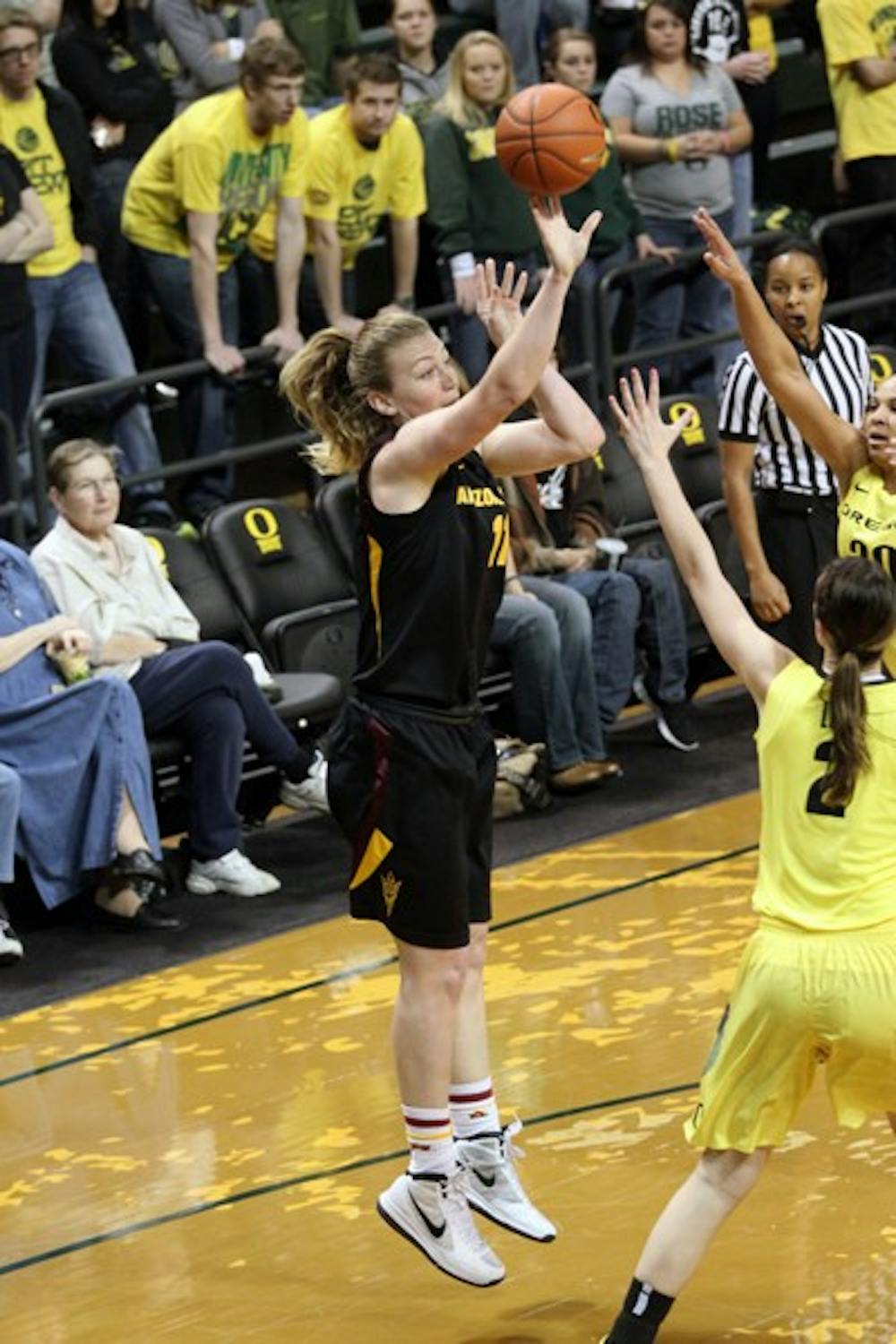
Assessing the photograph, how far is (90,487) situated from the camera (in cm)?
891

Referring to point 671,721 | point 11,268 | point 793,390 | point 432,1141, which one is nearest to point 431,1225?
point 432,1141

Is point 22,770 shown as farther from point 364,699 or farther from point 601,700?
point 364,699

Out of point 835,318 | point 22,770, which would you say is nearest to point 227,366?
point 22,770

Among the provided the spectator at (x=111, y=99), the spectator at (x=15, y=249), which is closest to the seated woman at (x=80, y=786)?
the spectator at (x=15, y=249)

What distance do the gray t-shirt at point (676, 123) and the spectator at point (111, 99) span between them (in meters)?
2.16

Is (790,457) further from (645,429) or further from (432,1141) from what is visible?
(432,1141)

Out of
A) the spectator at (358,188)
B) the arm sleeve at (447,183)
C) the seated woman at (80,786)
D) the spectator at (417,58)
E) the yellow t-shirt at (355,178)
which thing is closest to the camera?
the seated woman at (80,786)

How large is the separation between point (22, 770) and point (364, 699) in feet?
10.0

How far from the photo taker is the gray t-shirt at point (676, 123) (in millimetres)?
12086

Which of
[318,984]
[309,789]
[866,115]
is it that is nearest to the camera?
[318,984]

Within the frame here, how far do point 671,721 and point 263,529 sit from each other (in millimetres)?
1677

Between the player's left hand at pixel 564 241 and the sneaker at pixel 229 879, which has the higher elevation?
the player's left hand at pixel 564 241

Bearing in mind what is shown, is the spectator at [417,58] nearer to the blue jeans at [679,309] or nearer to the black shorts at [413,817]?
the blue jeans at [679,309]

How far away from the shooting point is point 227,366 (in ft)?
34.4
